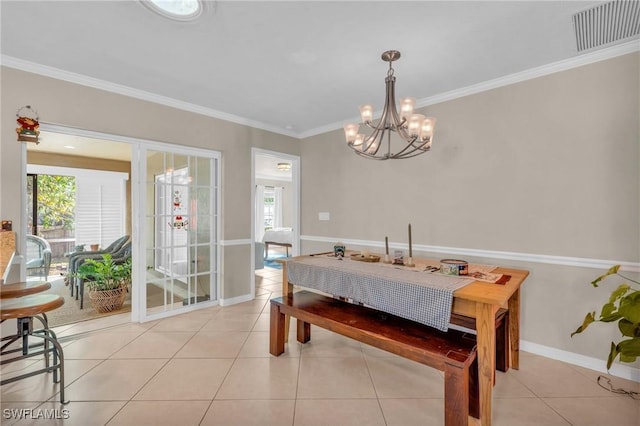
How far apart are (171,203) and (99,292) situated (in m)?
1.44

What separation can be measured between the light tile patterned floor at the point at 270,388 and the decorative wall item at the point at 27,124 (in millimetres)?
1882

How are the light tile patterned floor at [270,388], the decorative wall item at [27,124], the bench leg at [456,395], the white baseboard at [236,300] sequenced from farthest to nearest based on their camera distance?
the white baseboard at [236,300]
the decorative wall item at [27,124]
the light tile patterned floor at [270,388]
the bench leg at [456,395]

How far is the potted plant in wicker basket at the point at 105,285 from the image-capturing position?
3.51 metres

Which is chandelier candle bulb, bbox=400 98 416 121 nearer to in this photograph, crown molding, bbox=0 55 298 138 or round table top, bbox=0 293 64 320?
crown molding, bbox=0 55 298 138

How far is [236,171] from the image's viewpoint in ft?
12.7

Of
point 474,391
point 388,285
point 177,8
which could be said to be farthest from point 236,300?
point 177,8

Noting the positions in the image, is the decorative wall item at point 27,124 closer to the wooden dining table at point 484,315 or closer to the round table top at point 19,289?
the round table top at point 19,289

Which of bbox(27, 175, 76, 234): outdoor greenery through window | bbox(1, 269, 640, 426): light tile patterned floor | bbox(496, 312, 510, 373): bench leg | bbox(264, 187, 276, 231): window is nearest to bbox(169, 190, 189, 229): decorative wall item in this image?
bbox(1, 269, 640, 426): light tile patterned floor

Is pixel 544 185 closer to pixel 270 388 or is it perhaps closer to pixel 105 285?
pixel 270 388

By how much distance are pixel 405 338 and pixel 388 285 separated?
33 cm

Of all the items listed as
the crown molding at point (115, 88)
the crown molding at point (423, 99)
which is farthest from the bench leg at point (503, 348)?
the crown molding at point (115, 88)

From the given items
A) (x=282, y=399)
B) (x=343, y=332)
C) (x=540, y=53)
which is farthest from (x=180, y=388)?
(x=540, y=53)

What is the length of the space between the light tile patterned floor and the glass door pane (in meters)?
0.71

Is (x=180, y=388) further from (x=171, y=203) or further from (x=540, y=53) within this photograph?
(x=540, y=53)
